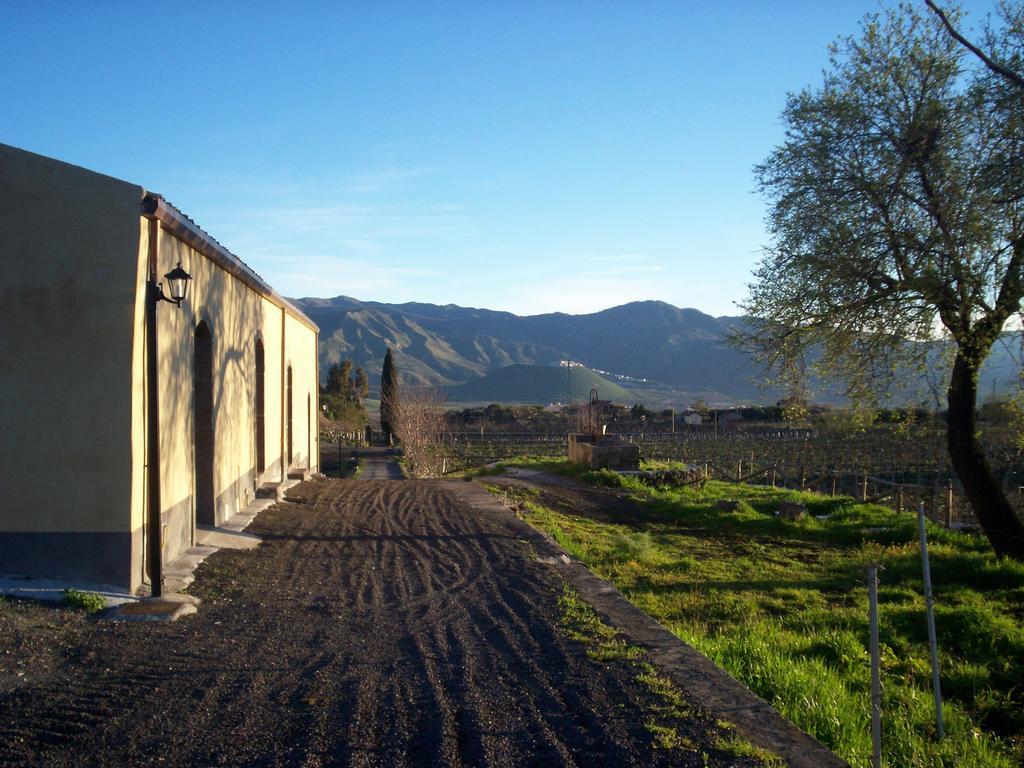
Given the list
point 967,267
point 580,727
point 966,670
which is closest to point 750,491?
point 967,267

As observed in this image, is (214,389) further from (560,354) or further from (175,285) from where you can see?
(560,354)

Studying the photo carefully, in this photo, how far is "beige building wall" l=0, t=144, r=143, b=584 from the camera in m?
7.63

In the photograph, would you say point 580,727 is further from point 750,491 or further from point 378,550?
point 750,491

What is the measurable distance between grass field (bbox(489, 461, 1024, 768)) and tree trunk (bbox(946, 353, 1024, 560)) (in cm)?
43

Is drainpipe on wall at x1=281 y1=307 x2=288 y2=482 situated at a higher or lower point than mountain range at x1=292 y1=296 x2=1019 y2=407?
lower

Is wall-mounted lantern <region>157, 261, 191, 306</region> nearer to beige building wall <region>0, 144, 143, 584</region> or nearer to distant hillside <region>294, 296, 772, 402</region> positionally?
Result: beige building wall <region>0, 144, 143, 584</region>

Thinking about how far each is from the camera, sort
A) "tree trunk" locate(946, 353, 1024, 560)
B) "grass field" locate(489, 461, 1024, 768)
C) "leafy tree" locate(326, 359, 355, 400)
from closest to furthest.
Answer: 1. "grass field" locate(489, 461, 1024, 768)
2. "tree trunk" locate(946, 353, 1024, 560)
3. "leafy tree" locate(326, 359, 355, 400)

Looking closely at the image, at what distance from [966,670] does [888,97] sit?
734 cm

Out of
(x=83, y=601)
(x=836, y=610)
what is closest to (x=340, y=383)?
(x=836, y=610)

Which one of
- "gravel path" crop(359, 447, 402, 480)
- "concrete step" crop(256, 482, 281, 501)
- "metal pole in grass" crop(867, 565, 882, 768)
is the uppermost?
"metal pole in grass" crop(867, 565, 882, 768)

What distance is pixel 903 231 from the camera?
10.6 m

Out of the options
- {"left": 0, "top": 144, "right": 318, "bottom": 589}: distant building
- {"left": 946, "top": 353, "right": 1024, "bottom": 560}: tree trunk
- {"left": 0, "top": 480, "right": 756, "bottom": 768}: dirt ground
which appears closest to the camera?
{"left": 0, "top": 480, "right": 756, "bottom": 768}: dirt ground

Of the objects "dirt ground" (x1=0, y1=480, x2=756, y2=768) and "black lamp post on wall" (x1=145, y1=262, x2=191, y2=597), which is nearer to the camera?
"dirt ground" (x1=0, y1=480, x2=756, y2=768)

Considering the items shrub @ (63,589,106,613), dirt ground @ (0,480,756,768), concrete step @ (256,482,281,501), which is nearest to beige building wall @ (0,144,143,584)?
shrub @ (63,589,106,613)
